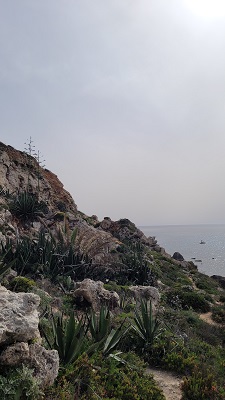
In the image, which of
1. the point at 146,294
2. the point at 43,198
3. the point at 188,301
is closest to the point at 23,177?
the point at 43,198

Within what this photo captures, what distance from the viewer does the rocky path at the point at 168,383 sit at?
5.17 metres

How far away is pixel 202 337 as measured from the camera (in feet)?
28.8

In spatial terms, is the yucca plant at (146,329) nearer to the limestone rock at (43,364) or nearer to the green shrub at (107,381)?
the green shrub at (107,381)

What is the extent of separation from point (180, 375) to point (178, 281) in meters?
13.7

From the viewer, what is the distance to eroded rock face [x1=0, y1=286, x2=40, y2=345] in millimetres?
3963

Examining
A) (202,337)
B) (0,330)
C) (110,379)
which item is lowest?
(202,337)

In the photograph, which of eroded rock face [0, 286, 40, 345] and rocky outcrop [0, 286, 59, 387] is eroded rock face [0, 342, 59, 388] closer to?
rocky outcrop [0, 286, 59, 387]

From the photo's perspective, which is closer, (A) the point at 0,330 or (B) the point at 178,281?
(A) the point at 0,330

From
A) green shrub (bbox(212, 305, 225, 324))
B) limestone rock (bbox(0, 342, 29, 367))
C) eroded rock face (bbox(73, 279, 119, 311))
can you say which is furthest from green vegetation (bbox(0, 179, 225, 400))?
eroded rock face (bbox(73, 279, 119, 311))

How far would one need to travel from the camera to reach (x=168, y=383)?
5.61m

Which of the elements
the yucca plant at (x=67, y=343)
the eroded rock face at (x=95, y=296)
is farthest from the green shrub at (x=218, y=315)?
the yucca plant at (x=67, y=343)

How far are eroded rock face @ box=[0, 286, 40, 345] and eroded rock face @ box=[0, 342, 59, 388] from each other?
0.39ft

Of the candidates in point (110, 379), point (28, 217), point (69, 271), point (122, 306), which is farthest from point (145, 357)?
point (28, 217)

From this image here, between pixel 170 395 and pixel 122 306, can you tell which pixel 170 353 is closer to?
pixel 170 395
